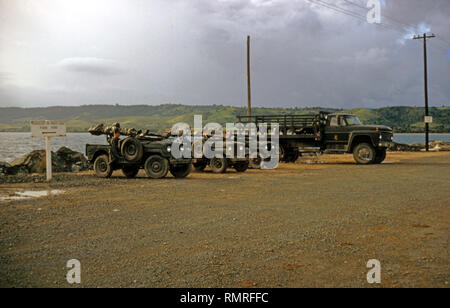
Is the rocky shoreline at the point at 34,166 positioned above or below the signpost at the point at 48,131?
below

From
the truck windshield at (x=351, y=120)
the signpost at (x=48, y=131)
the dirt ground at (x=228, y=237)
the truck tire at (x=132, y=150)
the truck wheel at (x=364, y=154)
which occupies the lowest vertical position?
the dirt ground at (x=228, y=237)

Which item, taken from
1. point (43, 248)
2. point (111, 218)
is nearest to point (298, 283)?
point (43, 248)

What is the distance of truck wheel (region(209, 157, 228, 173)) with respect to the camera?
18986 millimetres

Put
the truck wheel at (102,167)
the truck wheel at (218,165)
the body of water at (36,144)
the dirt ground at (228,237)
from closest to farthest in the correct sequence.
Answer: the dirt ground at (228,237) < the truck wheel at (102,167) < the truck wheel at (218,165) < the body of water at (36,144)

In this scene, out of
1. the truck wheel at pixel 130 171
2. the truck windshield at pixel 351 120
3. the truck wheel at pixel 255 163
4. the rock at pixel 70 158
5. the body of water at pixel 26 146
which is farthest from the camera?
the body of water at pixel 26 146

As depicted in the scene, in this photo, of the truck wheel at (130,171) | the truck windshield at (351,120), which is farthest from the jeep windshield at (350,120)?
the truck wheel at (130,171)

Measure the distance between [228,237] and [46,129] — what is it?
472 inches

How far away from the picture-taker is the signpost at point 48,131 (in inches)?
639

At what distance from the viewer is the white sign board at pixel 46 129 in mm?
16203

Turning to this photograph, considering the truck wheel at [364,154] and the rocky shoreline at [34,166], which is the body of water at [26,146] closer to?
the rocky shoreline at [34,166]

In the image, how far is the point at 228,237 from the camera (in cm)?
697

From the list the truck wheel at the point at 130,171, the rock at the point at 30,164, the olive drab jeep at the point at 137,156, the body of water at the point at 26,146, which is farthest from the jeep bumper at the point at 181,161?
the body of water at the point at 26,146

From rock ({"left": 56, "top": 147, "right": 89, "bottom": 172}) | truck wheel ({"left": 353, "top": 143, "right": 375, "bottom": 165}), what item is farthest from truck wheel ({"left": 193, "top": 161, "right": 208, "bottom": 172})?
truck wheel ({"left": 353, "top": 143, "right": 375, "bottom": 165})

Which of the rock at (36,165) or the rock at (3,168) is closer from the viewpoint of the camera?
the rock at (3,168)
